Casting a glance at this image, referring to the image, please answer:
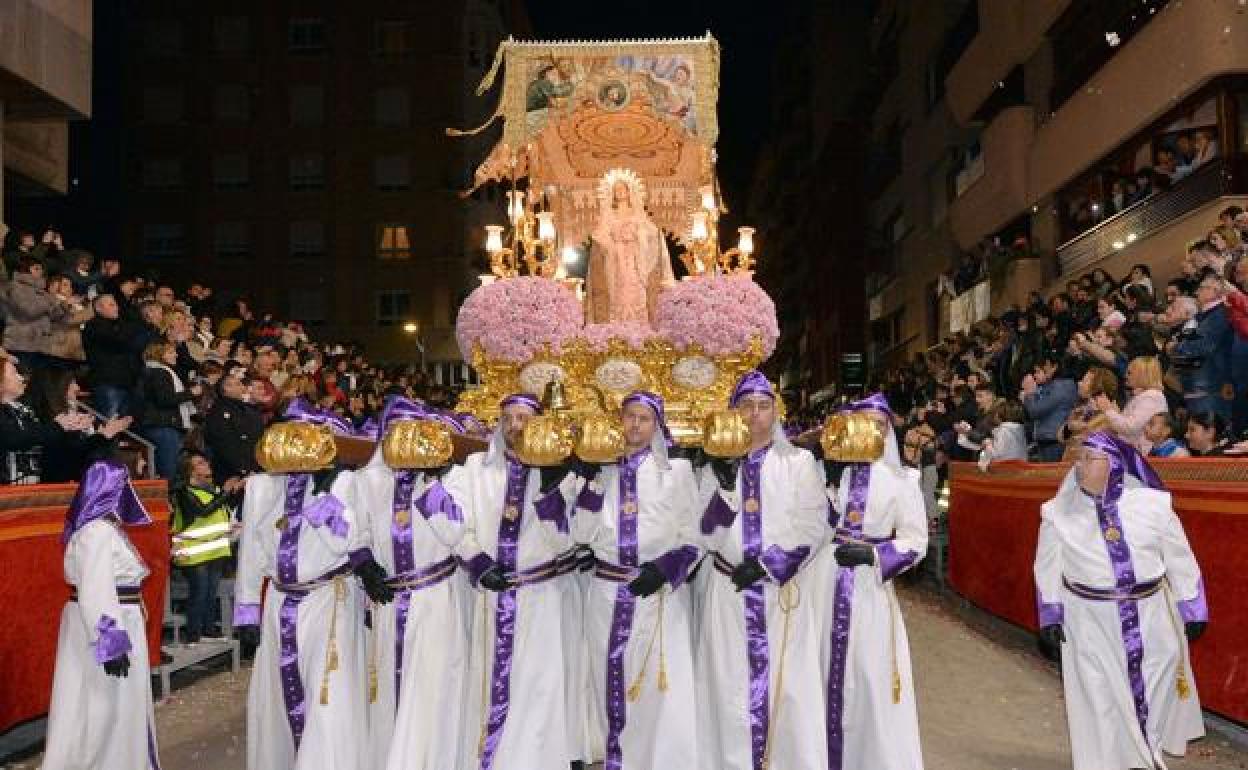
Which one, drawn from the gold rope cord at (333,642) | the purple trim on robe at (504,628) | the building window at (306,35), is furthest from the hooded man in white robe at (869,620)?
the building window at (306,35)

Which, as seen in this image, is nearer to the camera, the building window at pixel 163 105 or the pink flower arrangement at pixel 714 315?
the pink flower arrangement at pixel 714 315

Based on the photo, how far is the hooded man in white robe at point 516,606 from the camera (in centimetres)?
587

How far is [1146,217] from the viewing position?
17.0 meters

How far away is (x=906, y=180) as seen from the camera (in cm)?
3531

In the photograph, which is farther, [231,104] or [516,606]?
[231,104]

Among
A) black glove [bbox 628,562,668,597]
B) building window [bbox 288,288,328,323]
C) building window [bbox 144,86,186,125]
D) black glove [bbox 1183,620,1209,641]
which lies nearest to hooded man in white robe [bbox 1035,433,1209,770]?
black glove [bbox 1183,620,1209,641]

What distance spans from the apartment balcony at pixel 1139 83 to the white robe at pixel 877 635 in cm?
1109

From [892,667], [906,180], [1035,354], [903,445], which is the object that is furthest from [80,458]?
[906,180]

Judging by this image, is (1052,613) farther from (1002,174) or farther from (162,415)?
(1002,174)

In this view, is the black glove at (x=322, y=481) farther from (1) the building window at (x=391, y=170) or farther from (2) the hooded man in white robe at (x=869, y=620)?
(1) the building window at (x=391, y=170)

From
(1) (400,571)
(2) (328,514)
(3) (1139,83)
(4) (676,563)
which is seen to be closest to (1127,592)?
(4) (676,563)

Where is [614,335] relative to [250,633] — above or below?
above

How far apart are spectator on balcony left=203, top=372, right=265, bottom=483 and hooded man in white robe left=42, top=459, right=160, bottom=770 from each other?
13.7 feet

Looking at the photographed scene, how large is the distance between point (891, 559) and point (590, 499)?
1.57 m
